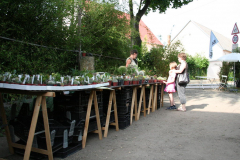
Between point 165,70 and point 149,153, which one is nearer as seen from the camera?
point 149,153

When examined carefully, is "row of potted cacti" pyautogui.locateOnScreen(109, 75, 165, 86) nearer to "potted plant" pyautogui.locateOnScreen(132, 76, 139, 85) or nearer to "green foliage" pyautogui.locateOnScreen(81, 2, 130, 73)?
"potted plant" pyautogui.locateOnScreen(132, 76, 139, 85)

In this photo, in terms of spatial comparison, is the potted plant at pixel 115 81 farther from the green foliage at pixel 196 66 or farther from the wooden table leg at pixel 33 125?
the green foliage at pixel 196 66

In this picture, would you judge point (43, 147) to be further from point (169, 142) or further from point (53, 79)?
point (169, 142)

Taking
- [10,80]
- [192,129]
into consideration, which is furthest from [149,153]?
[10,80]

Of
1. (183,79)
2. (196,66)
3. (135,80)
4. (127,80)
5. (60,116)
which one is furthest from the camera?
(196,66)

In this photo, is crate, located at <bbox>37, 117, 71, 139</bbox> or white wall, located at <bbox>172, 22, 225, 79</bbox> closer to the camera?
crate, located at <bbox>37, 117, 71, 139</bbox>

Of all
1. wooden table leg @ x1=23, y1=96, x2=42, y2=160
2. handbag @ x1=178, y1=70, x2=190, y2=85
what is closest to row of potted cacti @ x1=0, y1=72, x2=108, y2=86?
wooden table leg @ x1=23, y1=96, x2=42, y2=160

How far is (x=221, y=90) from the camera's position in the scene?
1564cm

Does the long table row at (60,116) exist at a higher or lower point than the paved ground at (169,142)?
higher

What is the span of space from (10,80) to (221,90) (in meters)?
15.3

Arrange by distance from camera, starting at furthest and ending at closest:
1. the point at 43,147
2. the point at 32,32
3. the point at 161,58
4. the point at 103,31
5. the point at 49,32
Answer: the point at 161,58 → the point at 103,31 → the point at 49,32 → the point at 32,32 → the point at 43,147

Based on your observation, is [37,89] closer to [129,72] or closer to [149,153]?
[149,153]

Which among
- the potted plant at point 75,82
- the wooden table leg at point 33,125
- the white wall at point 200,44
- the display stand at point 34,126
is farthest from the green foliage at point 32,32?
the white wall at point 200,44

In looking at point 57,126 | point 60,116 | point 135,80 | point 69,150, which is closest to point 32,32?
point 60,116
